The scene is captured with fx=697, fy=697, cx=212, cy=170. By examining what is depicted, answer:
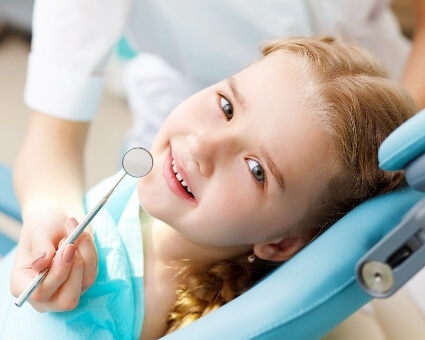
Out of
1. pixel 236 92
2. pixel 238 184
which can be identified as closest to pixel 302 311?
pixel 238 184

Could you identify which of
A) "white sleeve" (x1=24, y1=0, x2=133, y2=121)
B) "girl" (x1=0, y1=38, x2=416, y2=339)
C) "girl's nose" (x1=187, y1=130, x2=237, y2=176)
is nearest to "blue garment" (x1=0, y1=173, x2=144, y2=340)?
"girl" (x1=0, y1=38, x2=416, y2=339)

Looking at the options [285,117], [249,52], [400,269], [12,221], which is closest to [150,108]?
[249,52]

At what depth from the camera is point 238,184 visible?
2.76ft

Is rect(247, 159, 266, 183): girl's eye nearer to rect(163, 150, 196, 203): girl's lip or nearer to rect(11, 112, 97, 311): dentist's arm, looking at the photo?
rect(163, 150, 196, 203): girl's lip

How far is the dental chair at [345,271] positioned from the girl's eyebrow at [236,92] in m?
0.19

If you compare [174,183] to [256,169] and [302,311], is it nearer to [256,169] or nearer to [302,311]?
[256,169]

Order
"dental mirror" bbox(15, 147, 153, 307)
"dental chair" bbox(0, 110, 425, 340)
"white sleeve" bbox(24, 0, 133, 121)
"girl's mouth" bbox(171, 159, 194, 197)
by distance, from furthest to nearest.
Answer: "white sleeve" bbox(24, 0, 133, 121)
"girl's mouth" bbox(171, 159, 194, 197)
"dental mirror" bbox(15, 147, 153, 307)
"dental chair" bbox(0, 110, 425, 340)

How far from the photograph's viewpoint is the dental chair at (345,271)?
24.7 inches

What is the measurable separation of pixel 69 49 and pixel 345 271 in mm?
627

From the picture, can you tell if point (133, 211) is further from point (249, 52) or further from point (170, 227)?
point (249, 52)

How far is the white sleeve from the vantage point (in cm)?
111

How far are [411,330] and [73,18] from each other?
70cm

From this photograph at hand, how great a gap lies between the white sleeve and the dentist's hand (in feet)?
1.02

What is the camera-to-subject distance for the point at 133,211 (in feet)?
3.26
